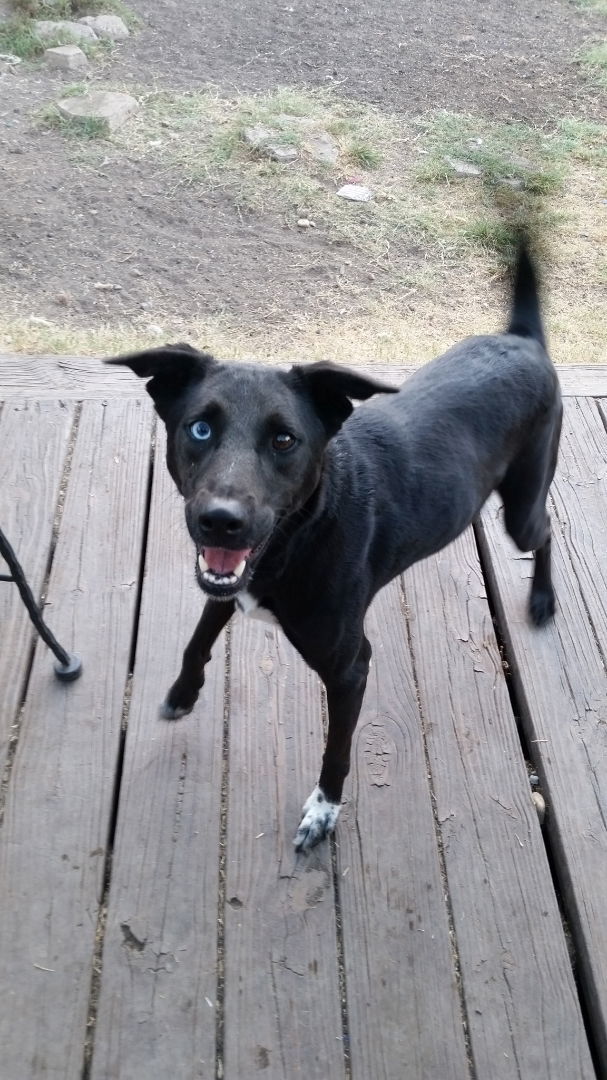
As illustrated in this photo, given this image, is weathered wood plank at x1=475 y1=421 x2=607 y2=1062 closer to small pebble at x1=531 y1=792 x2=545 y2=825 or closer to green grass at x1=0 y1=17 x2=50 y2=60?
small pebble at x1=531 y1=792 x2=545 y2=825

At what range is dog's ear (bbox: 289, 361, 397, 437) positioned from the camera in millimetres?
1845

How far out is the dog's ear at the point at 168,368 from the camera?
6.04 feet

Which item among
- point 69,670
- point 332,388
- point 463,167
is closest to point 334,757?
point 69,670

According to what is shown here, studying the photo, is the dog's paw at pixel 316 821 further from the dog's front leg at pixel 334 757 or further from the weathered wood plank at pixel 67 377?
the weathered wood plank at pixel 67 377

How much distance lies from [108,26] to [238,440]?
6450 millimetres

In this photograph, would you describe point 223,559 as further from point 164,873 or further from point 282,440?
point 164,873

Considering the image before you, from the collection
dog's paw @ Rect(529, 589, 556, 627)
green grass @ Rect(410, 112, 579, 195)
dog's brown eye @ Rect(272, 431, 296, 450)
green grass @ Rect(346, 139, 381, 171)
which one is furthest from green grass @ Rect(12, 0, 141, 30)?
dog's brown eye @ Rect(272, 431, 296, 450)

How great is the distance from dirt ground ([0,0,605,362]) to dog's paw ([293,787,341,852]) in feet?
8.81

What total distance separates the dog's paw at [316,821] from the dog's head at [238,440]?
2.27 feet

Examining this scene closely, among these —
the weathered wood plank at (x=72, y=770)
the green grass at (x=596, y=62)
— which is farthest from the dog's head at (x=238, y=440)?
the green grass at (x=596, y=62)

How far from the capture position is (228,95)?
632cm

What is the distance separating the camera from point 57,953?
1.97 m

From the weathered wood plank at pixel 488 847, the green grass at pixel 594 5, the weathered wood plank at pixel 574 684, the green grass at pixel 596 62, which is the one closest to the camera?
the weathered wood plank at pixel 488 847

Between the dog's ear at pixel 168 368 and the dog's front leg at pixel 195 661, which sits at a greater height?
the dog's ear at pixel 168 368
